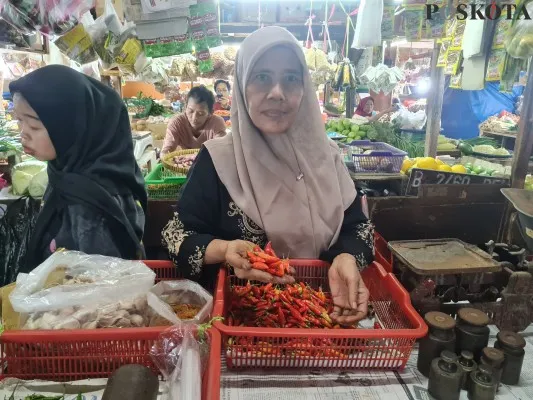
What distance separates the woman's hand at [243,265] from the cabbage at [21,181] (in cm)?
220

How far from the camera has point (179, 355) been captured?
104cm

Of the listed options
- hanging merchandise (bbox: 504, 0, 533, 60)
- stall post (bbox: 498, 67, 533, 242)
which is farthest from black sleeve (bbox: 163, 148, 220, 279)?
stall post (bbox: 498, 67, 533, 242)

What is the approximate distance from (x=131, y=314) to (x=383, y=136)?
452 centimetres

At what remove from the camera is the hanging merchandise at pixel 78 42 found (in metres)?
2.72

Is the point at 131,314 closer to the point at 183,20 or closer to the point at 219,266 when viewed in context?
the point at 219,266

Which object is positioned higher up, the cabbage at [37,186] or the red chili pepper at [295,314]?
the cabbage at [37,186]

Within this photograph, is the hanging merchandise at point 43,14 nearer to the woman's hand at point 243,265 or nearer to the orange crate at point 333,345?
the woman's hand at point 243,265

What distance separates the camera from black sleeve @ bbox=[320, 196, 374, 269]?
1.67 metres

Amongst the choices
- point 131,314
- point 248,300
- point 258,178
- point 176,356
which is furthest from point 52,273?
point 258,178

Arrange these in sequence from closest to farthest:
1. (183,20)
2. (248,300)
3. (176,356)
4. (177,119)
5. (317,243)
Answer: (176,356)
(248,300)
(317,243)
(183,20)
(177,119)

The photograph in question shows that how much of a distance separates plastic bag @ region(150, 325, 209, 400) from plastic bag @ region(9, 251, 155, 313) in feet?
0.90

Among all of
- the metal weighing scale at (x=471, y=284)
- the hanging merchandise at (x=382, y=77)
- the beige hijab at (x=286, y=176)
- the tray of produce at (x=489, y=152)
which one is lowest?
the tray of produce at (x=489, y=152)

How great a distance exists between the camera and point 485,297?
5.92 feet

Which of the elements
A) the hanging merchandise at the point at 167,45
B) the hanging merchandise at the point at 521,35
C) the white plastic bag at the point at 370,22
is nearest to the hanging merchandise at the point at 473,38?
the hanging merchandise at the point at 521,35
